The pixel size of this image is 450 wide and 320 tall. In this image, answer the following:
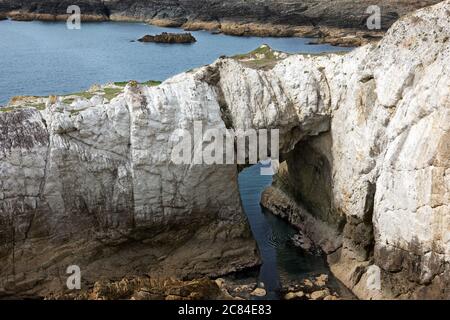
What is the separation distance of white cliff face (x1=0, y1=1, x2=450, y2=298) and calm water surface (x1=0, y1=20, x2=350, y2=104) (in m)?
25.0

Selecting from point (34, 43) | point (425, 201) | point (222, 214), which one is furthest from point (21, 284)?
point (34, 43)

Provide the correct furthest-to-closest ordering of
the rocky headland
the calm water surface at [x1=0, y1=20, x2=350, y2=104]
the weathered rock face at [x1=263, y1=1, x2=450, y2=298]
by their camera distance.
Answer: the rocky headland, the calm water surface at [x1=0, y1=20, x2=350, y2=104], the weathered rock face at [x1=263, y1=1, x2=450, y2=298]

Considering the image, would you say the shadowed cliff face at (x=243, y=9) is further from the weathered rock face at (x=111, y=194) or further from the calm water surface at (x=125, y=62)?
the weathered rock face at (x=111, y=194)

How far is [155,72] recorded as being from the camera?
62.6 m

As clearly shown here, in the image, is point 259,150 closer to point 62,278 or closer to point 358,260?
point 358,260

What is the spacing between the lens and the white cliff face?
72.9 feet

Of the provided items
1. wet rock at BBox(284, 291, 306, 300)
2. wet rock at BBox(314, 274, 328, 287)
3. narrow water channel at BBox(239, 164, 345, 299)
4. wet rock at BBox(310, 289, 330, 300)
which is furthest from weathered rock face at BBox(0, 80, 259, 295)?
wet rock at BBox(310, 289, 330, 300)

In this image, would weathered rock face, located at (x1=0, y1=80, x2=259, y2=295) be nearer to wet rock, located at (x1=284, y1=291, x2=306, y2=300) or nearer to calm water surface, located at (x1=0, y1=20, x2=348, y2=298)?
wet rock, located at (x1=284, y1=291, x2=306, y2=300)

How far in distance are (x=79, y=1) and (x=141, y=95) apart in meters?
89.1

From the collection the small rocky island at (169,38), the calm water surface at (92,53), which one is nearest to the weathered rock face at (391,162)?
the calm water surface at (92,53)

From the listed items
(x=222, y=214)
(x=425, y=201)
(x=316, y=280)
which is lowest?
(x=316, y=280)

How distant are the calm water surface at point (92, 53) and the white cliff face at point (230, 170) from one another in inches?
984

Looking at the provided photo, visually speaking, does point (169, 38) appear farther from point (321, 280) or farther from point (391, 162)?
point (391, 162)

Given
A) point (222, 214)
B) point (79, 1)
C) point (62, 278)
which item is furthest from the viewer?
point (79, 1)
